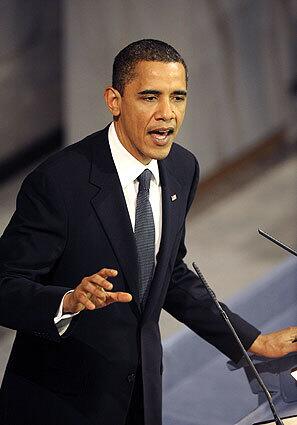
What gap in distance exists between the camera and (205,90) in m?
5.92

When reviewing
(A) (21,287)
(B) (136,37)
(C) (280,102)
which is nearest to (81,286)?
(A) (21,287)

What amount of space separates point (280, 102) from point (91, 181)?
172 inches

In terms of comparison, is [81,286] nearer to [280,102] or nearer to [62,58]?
[62,58]

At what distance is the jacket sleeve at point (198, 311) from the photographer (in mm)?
2637

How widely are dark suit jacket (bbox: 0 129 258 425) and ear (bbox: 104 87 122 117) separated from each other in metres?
0.11

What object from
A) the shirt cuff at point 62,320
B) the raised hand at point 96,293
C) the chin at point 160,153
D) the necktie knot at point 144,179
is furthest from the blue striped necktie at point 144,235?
the raised hand at point 96,293

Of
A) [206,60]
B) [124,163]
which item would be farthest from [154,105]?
[206,60]

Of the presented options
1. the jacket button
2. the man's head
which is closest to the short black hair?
the man's head

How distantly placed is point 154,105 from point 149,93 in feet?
0.09

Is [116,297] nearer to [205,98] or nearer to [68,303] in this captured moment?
[68,303]

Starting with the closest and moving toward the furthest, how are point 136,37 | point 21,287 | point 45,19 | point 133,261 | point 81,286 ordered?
point 81,286 < point 21,287 < point 133,261 < point 136,37 < point 45,19

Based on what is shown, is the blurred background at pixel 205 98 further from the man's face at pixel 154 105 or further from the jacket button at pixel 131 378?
the man's face at pixel 154 105

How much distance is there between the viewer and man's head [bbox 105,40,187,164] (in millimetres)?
2291

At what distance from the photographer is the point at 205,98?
5938mm
